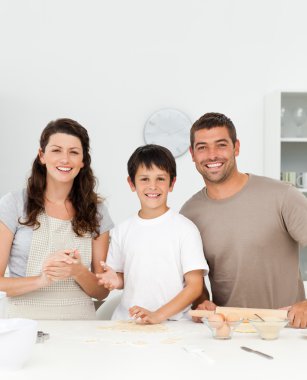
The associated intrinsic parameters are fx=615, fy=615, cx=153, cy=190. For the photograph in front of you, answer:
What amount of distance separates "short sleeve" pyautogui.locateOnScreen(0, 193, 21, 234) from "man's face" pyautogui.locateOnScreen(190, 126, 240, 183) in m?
0.78

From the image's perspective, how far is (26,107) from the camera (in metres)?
4.73

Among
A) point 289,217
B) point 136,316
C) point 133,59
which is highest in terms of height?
point 133,59

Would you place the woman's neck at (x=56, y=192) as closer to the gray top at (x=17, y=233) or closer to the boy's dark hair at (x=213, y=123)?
the gray top at (x=17, y=233)

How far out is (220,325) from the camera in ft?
6.03

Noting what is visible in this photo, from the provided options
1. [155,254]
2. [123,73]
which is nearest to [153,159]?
[155,254]

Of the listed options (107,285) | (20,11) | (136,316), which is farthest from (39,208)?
(20,11)

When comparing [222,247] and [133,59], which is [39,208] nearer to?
[222,247]

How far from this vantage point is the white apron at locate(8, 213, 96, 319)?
2.32m

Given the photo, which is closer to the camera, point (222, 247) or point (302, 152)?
point (222, 247)

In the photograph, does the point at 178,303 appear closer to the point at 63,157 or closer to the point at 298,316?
the point at 298,316

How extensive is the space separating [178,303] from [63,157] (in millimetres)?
713

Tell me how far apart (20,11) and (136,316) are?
337 centimetres

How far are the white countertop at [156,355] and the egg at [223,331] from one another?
20 mm

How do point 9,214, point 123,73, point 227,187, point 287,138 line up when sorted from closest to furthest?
point 9,214, point 227,187, point 287,138, point 123,73
